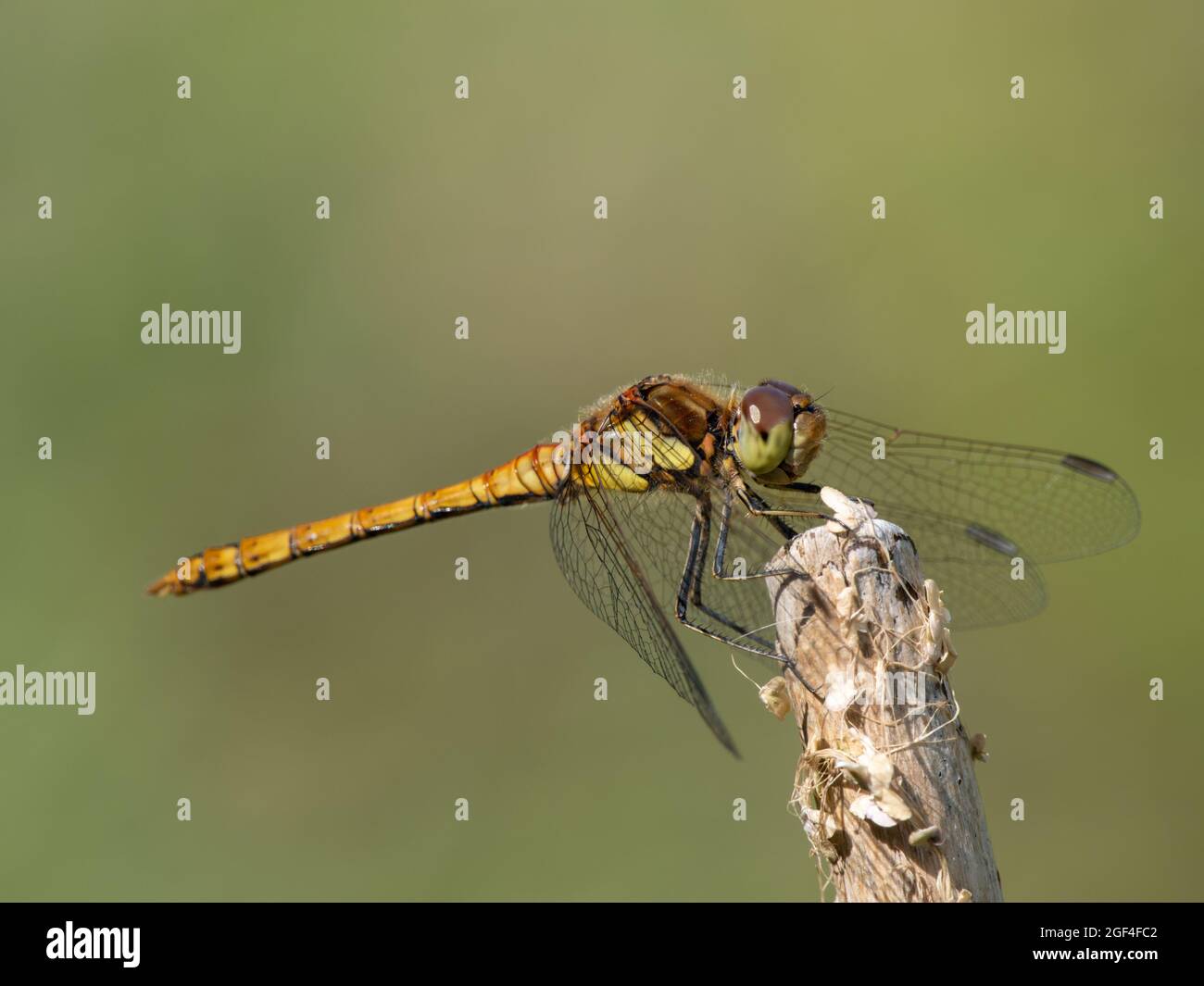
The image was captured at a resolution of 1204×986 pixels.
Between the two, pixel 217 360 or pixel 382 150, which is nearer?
pixel 217 360

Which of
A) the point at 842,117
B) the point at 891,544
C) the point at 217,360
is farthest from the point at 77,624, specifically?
the point at 842,117

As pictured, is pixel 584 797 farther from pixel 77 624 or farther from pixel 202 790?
pixel 77 624

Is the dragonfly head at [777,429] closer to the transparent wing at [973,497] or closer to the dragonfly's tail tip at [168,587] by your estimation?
the transparent wing at [973,497]

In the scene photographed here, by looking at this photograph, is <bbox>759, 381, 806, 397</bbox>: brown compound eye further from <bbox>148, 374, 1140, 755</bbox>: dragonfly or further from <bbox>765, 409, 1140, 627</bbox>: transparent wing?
<bbox>765, 409, 1140, 627</bbox>: transparent wing

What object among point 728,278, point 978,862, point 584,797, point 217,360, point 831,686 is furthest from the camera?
point 728,278

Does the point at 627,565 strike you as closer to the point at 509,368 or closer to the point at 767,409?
the point at 767,409

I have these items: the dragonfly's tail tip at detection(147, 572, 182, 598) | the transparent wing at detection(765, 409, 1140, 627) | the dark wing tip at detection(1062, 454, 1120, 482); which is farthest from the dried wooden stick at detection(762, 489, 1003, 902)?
the dragonfly's tail tip at detection(147, 572, 182, 598)
